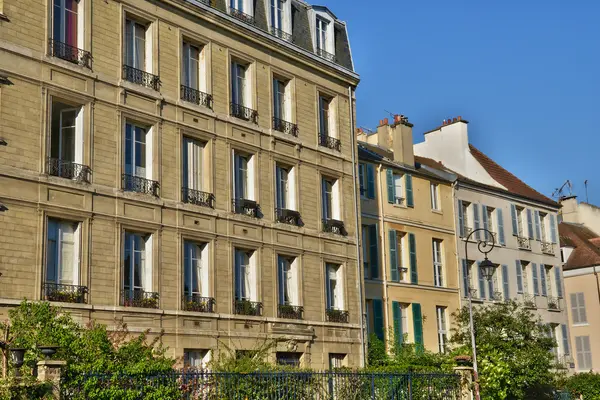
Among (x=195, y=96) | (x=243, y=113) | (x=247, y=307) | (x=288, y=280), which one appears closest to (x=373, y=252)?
(x=288, y=280)

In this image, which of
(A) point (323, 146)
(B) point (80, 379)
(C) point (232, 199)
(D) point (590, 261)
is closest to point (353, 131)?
(A) point (323, 146)

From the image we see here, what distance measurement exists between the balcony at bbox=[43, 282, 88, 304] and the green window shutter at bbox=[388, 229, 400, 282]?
46.9 ft

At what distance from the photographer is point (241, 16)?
25922mm

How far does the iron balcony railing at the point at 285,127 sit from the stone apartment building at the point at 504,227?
36.1 feet

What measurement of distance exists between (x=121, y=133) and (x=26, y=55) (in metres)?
3.01

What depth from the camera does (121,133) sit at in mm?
21656

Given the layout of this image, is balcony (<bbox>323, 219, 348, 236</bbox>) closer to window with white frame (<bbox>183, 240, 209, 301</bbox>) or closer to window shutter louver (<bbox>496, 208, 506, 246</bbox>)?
window with white frame (<bbox>183, 240, 209, 301</bbox>)

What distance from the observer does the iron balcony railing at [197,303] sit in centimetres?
2262

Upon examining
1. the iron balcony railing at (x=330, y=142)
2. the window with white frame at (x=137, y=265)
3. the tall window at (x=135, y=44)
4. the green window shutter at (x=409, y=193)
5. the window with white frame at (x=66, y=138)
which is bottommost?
the window with white frame at (x=137, y=265)

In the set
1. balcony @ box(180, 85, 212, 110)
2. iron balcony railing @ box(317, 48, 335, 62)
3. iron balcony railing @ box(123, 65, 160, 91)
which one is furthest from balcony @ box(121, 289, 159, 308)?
iron balcony railing @ box(317, 48, 335, 62)

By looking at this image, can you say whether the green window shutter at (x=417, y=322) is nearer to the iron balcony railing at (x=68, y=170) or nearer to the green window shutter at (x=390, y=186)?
the green window shutter at (x=390, y=186)

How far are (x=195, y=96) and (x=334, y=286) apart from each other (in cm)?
785

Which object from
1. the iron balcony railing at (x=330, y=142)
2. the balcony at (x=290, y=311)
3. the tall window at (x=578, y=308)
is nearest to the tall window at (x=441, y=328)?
the iron balcony railing at (x=330, y=142)

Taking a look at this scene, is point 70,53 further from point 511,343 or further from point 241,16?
point 511,343
